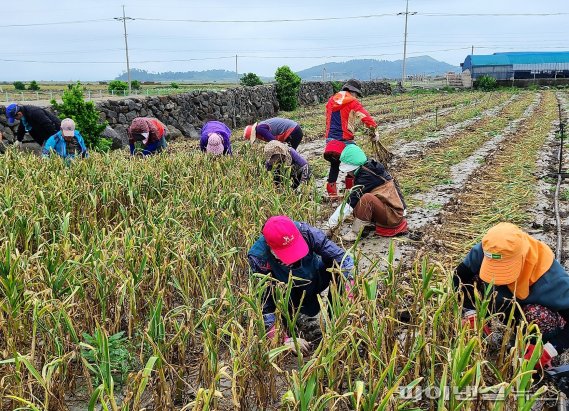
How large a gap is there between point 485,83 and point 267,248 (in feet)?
113

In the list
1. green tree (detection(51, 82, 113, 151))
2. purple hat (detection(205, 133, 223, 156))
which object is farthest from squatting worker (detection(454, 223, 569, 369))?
green tree (detection(51, 82, 113, 151))

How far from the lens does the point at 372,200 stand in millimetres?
4465

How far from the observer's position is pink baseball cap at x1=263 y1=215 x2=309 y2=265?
2.62 metres

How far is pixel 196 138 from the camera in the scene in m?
13.6

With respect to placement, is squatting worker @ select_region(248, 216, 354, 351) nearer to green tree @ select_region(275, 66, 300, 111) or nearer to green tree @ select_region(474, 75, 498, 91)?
green tree @ select_region(275, 66, 300, 111)

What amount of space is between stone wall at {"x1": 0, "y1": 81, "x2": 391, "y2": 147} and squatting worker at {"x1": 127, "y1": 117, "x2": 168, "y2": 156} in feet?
14.3

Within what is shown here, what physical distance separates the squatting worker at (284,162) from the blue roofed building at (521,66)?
4091cm

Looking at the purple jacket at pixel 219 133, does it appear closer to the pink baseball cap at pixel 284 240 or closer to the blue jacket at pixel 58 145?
the blue jacket at pixel 58 145

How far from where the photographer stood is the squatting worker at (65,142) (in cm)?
589

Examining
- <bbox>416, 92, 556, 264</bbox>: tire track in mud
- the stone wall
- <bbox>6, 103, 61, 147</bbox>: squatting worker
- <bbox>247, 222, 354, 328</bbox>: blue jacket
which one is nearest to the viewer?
<bbox>247, 222, 354, 328</bbox>: blue jacket

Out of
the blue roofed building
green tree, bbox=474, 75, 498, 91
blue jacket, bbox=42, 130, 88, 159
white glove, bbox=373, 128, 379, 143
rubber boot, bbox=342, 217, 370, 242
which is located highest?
the blue roofed building

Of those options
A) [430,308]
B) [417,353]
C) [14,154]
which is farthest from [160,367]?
[14,154]

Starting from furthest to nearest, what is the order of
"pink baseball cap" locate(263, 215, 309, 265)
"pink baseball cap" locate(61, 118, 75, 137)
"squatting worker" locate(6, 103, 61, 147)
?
1. "squatting worker" locate(6, 103, 61, 147)
2. "pink baseball cap" locate(61, 118, 75, 137)
3. "pink baseball cap" locate(263, 215, 309, 265)

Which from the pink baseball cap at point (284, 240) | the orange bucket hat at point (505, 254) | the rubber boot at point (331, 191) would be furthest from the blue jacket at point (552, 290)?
the rubber boot at point (331, 191)
